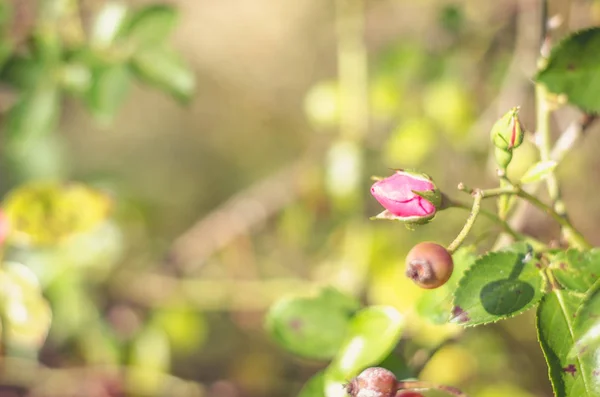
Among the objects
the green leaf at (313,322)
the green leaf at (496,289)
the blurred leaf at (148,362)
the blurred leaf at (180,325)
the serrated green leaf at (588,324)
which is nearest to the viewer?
the serrated green leaf at (588,324)

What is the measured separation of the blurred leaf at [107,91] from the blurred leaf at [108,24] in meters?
0.05

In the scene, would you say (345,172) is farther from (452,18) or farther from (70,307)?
(70,307)

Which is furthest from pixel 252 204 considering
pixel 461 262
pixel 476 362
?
pixel 461 262

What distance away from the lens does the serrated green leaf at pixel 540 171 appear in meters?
0.62

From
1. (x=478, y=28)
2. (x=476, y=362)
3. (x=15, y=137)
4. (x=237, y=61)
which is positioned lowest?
(x=476, y=362)

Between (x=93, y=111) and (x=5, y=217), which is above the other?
(x=93, y=111)

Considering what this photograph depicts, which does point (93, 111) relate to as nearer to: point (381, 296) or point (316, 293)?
point (316, 293)

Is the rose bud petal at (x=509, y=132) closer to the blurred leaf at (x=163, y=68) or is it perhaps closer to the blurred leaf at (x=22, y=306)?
the blurred leaf at (x=163, y=68)

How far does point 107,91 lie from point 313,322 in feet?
1.87

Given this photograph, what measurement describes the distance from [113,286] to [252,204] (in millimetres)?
446

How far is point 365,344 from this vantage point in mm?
718

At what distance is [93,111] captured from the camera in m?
1.09

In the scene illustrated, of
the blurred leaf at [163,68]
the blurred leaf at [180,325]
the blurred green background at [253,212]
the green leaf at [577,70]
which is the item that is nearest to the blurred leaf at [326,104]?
the blurred green background at [253,212]

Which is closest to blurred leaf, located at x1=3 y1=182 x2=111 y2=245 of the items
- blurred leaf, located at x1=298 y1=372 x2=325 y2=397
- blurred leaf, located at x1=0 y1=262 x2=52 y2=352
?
blurred leaf, located at x1=0 y1=262 x2=52 y2=352
